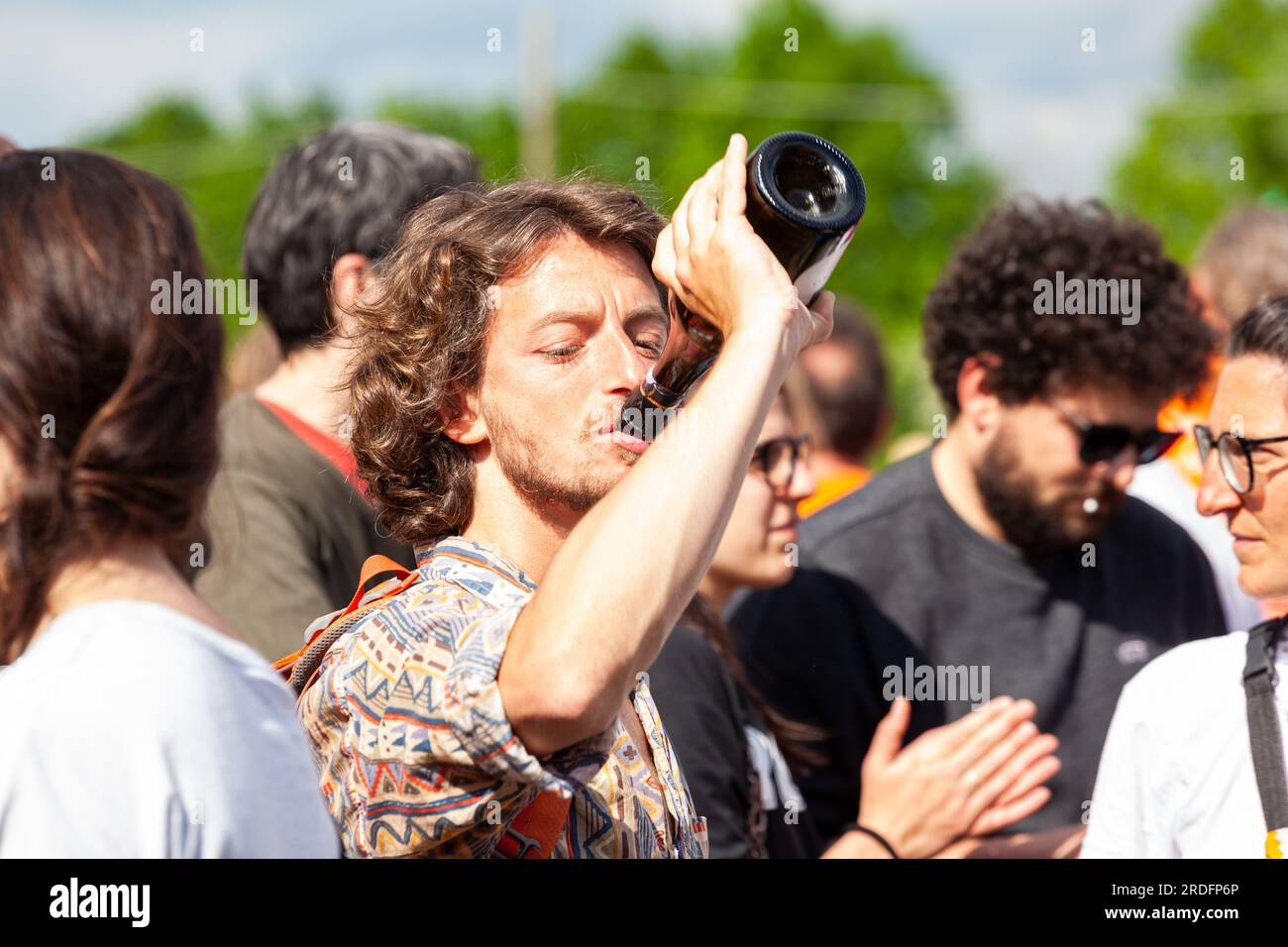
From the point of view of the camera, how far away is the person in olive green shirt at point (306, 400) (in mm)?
2949

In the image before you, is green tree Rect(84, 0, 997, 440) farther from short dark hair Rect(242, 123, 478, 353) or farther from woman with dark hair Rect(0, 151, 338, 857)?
woman with dark hair Rect(0, 151, 338, 857)

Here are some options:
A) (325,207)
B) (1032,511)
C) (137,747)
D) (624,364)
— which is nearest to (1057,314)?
(1032,511)

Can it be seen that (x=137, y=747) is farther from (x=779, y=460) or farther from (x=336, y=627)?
(x=779, y=460)

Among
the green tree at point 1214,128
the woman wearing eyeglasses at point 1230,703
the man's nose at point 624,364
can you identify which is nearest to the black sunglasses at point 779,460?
the woman wearing eyeglasses at point 1230,703

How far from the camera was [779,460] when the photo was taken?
374 centimetres

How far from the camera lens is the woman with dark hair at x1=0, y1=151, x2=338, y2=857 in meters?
1.32

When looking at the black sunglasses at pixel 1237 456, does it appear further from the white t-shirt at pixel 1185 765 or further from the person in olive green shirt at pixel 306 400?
the person in olive green shirt at pixel 306 400

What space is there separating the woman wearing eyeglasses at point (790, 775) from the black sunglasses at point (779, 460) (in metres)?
0.58

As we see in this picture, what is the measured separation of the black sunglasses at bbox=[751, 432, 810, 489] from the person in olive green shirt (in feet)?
3.30

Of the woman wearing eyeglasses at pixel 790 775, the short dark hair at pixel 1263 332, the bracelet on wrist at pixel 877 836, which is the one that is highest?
the short dark hair at pixel 1263 332
